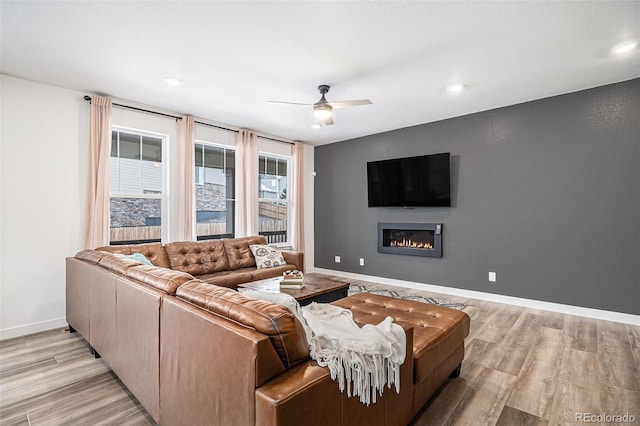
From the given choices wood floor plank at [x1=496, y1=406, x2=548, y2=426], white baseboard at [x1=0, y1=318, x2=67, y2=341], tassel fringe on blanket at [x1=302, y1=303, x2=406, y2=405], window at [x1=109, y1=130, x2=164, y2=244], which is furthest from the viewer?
window at [x1=109, y1=130, x2=164, y2=244]

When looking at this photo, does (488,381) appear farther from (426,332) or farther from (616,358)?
(616,358)

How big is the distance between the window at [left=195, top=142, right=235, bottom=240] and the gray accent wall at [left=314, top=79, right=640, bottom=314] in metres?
2.83

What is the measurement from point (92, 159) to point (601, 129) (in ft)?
20.2

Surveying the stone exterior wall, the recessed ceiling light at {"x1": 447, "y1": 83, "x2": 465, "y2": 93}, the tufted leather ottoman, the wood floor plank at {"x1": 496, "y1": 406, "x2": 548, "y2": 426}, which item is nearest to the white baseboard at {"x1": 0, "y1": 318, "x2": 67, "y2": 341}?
the stone exterior wall

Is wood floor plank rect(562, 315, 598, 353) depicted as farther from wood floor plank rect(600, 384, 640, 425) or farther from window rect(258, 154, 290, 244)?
window rect(258, 154, 290, 244)

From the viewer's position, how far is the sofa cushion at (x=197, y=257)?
4023mm

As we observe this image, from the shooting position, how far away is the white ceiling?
230cm

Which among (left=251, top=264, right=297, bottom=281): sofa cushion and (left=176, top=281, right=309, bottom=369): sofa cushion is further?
(left=251, top=264, right=297, bottom=281): sofa cushion

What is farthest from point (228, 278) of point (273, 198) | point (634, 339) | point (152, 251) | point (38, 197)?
point (634, 339)

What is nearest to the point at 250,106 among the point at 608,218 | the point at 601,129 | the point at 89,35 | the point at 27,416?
the point at 89,35

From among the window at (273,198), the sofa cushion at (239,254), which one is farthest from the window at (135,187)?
the window at (273,198)

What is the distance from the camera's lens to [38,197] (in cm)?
348

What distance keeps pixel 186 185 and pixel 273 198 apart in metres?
1.90

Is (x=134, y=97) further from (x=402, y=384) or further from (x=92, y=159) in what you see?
(x=402, y=384)
